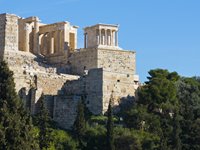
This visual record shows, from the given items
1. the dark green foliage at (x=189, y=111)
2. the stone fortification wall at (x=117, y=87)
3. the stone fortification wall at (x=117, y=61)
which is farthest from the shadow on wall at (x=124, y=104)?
the dark green foliage at (x=189, y=111)

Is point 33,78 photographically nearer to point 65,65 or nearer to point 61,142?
point 65,65

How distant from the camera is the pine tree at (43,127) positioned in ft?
220

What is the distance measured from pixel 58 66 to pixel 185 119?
11.9 m

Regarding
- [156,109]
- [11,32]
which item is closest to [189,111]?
[156,109]

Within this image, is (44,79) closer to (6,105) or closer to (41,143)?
(41,143)

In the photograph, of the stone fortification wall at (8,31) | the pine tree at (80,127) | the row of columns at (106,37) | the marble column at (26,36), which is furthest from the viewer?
the marble column at (26,36)

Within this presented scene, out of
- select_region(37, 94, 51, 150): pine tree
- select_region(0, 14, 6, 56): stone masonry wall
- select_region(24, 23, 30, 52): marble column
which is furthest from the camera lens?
select_region(24, 23, 30, 52): marble column

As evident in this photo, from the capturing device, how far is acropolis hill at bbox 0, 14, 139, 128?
73.4 m

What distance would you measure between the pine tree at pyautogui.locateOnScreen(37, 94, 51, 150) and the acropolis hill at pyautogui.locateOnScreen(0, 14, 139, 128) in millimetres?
3839

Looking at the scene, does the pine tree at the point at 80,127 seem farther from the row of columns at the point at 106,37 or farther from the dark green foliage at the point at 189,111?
the row of columns at the point at 106,37

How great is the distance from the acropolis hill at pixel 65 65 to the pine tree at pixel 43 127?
3839 millimetres

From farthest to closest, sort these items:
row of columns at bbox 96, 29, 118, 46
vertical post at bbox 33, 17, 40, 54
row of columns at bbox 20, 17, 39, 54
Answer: vertical post at bbox 33, 17, 40, 54 < row of columns at bbox 20, 17, 39, 54 < row of columns at bbox 96, 29, 118, 46

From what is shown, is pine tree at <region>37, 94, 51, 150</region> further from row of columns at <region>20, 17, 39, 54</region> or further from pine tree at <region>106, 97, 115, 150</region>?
row of columns at <region>20, 17, 39, 54</region>

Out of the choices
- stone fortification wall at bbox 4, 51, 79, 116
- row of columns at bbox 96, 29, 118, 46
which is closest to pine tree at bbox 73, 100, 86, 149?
stone fortification wall at bbox 4, 51, 79, 116
